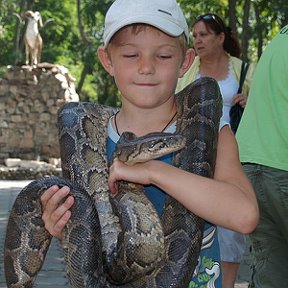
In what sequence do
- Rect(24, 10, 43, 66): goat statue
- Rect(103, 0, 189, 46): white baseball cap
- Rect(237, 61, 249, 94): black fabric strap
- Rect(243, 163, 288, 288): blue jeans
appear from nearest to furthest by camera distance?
Rect(103, 0, 189, 46): white baseball cap, Rect(243, 163, 288, 288): blue jeans, Rect(237, 61, 249, 94): black fabric strap, Rect(24, 10, 43, 66): goat statue

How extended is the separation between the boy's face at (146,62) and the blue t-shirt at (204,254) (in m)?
0.26

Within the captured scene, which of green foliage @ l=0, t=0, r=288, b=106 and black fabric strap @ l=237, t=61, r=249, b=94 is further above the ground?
black fabric strap @ l=237, t=61, r=249, b=94

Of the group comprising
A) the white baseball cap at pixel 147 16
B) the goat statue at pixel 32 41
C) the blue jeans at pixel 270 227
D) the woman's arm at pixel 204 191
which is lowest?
the goat statue at pixel 32 41

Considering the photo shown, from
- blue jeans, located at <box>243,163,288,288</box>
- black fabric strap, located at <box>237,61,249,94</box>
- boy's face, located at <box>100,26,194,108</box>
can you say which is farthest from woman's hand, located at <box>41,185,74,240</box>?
black fabric strap, located at <box>237,61,249,94</box>

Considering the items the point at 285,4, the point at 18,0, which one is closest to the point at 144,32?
the point at 285,4

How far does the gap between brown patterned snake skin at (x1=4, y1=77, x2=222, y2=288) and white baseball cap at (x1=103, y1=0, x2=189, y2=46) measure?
1.61 ft

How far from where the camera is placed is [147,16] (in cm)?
332

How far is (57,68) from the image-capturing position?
27891 millimetres

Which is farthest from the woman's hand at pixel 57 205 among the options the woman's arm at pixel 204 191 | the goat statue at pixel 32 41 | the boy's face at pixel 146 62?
the goat statue at pixel 32 41

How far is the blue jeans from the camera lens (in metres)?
5.35

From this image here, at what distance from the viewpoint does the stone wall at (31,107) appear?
27156 mm

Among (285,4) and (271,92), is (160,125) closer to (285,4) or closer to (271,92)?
(271,92)

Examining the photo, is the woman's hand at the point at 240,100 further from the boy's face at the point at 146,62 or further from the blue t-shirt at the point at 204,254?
the boy's face at the point at 146,62

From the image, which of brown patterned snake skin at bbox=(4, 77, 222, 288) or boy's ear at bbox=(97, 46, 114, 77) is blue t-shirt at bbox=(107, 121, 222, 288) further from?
A: boy's ear at bbox=(97, 46, 114, 77)
